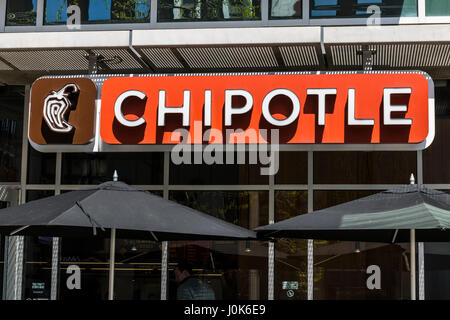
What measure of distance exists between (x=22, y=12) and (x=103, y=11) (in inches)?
45.0

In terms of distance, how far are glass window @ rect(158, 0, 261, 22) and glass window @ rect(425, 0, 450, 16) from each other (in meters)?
2.15

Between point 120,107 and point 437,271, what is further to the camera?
point 437,271

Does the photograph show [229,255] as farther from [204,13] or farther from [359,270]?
[204,13]

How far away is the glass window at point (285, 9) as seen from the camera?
9.54 meters

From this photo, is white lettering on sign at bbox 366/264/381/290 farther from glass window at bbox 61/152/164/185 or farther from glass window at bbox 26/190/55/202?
glass window at bbox 26/190/55/202

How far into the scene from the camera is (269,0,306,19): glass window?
954 centimetres

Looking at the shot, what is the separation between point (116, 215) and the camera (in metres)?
6.91

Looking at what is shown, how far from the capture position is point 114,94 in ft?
31.7

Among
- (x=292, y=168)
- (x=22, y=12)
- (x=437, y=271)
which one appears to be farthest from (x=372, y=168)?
(x=22, y=12)

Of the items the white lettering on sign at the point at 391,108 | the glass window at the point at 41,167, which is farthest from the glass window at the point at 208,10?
the glass window at the point at 41,167

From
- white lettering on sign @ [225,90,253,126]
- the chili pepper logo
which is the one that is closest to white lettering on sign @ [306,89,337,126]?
white lettering on sign @ [225,90,253,126]

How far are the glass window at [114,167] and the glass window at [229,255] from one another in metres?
0.71

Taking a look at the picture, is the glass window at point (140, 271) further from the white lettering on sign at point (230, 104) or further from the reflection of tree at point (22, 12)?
the reflection of tree at point (22, 12)
